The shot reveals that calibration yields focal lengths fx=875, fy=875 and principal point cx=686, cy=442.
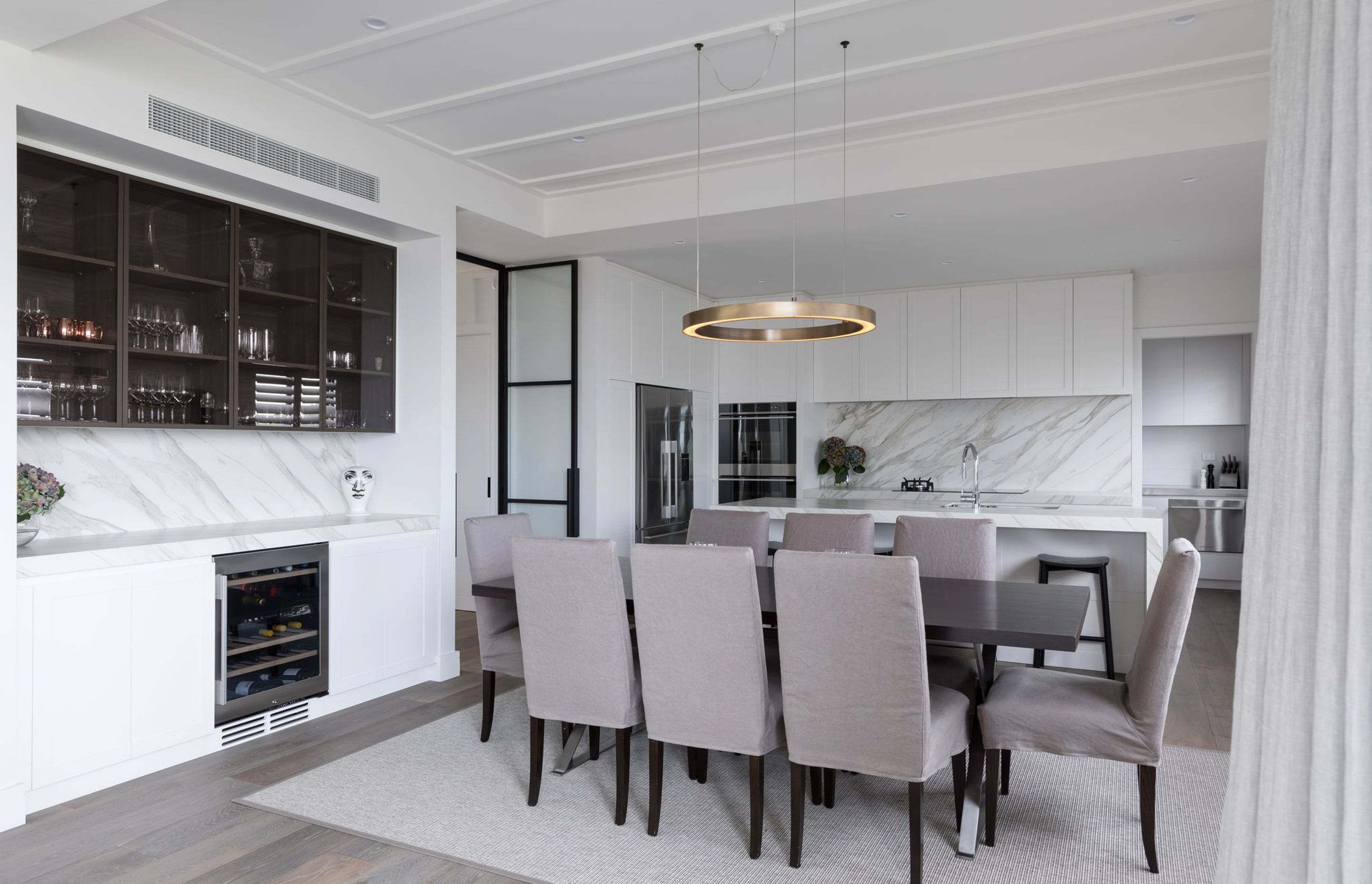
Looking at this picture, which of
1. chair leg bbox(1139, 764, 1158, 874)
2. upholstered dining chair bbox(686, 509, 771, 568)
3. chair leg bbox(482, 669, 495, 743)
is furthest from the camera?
upholstered dining chair bbox(686, 509, 771, 568)

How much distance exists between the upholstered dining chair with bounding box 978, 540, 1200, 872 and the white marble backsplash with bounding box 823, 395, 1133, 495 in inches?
173

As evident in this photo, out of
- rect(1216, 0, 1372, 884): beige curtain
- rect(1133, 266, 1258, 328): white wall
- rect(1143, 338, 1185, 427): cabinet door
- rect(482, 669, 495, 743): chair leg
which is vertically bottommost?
rect(482, 669, 495, 743): chair leg

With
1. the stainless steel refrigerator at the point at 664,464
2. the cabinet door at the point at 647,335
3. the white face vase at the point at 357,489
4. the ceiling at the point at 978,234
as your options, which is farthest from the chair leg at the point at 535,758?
the cabinet door at the point at 647,335

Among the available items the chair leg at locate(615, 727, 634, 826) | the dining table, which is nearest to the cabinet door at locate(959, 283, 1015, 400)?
the dining table

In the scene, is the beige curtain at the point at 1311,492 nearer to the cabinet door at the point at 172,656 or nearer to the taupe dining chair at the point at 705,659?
the taupe dining chair at the point at 705,659

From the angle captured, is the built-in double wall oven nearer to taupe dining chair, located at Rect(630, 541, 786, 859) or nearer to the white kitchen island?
the white kitchen island

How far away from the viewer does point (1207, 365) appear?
728 centimetres

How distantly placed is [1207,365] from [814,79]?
17.5 ft

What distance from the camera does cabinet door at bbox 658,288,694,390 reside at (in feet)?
21.2

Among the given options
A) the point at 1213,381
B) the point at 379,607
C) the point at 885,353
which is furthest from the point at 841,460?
the point at 379,607

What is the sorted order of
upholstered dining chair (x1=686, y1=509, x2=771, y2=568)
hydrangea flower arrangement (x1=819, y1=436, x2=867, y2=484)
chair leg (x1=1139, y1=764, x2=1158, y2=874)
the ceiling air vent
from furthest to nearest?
hydrangea flower arrangement (x1=819, y1=436, x2=867, y2=484) → upholstered dining chair (x1=686, y1=509, x2=771, y2=568) → the ceiling air vent → chair leg (x1=1139, y1=764, x2=1158, y2=874)

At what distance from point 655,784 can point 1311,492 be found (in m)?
2.35

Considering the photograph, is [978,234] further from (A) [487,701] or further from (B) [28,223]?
(B) [28,223]

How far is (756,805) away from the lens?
262cm
